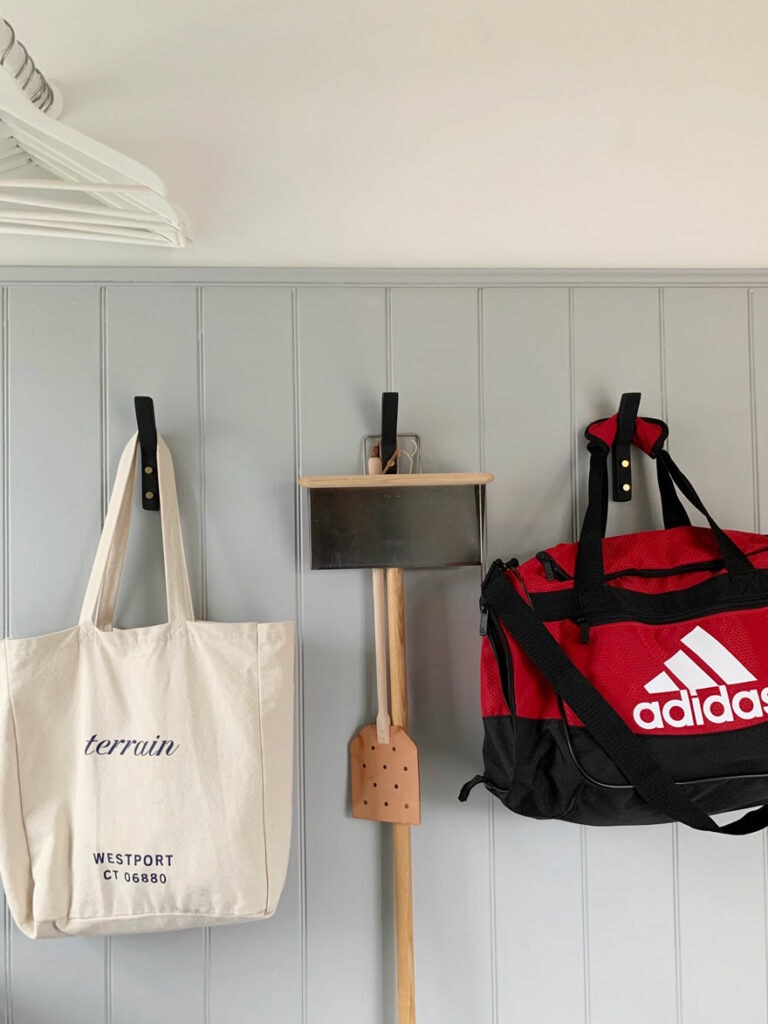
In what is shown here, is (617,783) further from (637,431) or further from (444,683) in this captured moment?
(637,431)

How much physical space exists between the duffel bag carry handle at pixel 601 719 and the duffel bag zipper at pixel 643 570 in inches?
2.4

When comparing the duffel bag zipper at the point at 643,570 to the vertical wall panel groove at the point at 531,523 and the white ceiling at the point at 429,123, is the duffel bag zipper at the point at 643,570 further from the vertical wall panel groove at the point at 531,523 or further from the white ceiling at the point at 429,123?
the white ceiling at the point at 429,123

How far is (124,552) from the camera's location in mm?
1044

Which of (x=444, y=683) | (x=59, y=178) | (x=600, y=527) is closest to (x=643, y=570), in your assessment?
(x=600, y=527)

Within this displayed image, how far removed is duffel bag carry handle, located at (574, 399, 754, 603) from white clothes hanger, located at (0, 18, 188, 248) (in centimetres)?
64

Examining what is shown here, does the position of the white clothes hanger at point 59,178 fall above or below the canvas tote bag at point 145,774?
above

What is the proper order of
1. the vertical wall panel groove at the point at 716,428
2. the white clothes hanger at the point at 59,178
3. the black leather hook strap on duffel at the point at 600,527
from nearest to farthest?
the white clothes hanger at the point at 59,178
the black leather hook strap on duffel at the point at 600,527
the vertical wall panel groove at the point at 716,428

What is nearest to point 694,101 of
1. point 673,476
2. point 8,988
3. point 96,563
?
point 673,476

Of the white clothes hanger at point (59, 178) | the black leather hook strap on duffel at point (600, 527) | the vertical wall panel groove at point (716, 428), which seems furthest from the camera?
the vertical wall panel groove at point (716, 428)

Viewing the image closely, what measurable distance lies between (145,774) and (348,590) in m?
0.35

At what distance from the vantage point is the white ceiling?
1.08 m

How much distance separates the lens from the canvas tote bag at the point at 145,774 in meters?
0.94

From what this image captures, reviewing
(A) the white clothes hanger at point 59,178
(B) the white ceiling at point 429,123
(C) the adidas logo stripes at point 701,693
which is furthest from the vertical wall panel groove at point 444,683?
(A) the white clothes hanger at point 59,178

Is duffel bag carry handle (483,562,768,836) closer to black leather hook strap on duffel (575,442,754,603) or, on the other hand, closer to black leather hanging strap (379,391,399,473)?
black leather hook strap on duffel (575,442,754,603)
